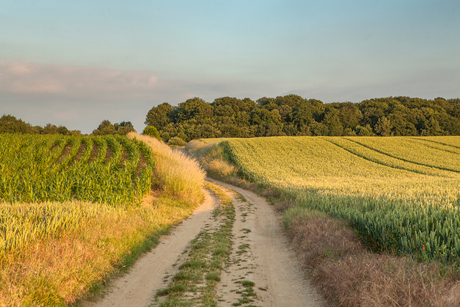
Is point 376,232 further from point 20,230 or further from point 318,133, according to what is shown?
point 318,133

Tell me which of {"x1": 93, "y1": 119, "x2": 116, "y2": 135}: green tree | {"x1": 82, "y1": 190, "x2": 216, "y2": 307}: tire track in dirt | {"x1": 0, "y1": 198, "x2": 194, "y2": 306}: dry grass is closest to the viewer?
{"x1": 0, "y1": 198, "x2": 194, "y2": 306}: dry grass

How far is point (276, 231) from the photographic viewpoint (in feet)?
38.0

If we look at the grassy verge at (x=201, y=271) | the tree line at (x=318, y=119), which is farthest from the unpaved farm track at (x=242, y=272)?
the tree line at (x=318, y=119)

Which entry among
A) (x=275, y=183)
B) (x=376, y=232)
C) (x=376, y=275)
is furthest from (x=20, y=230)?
(x=275, y=183)

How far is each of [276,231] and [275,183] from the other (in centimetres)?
929

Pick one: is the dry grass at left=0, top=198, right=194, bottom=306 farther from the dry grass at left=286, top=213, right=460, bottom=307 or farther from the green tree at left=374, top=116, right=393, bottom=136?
the green tree at left=374, top=116, right=393, bottom=136

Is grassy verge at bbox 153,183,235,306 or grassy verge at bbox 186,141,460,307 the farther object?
grassy verge at bbox 153,183,235,306

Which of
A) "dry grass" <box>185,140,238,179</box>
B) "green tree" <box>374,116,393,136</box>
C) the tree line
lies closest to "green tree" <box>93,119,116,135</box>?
the tree line

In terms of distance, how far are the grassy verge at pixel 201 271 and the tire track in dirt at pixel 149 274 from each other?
32cm

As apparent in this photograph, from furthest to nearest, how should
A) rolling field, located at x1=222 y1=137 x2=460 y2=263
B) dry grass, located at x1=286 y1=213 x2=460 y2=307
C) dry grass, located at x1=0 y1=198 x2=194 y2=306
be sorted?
rolling field, located at x1=222 y1=137 x2=460 y2=263
dry grass, located at x1=0 y1=198 x2=194 y2=306
dry grass, located at x1=286 y1=213 x2=460 y2=307

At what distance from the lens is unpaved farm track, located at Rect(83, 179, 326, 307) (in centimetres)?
580

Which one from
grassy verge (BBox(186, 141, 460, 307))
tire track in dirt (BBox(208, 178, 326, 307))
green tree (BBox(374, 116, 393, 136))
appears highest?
green tree (BBox(374, 116, 393, 136))

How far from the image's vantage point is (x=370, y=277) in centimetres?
520

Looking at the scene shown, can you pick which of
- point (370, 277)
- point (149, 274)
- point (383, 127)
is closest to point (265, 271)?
point (370, 277)
